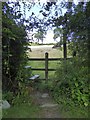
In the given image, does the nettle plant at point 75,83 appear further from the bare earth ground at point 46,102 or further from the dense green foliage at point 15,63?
the dense green foliage at point 15,63

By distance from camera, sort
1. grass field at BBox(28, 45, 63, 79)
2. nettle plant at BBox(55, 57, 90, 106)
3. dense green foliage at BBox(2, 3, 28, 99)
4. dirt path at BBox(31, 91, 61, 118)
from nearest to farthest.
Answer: dirt path at BBox(31, 91, 61, 118) → nettle plant at BBox(55, 57, 90, 106) → dense green foliage at BBox(2, 3, 28, 99) → grass field at BBox(28, 45, 63, 79)

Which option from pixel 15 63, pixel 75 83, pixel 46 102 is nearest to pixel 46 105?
pixel 46 102

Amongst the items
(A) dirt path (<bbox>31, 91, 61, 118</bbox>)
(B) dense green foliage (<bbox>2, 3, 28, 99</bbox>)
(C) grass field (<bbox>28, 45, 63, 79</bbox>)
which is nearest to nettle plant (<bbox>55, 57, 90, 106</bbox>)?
(A) dirt path (<bbox>31, 91, 61, 118</bbox>)

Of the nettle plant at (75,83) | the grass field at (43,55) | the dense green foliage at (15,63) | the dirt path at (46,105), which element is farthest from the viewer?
the grass field at (43,55)

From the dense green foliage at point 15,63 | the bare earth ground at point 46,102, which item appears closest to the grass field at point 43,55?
the bare earth ground at point 46,102

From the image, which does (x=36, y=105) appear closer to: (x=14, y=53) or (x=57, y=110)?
(x=57, y=110)

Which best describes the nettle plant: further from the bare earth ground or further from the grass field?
the grass field

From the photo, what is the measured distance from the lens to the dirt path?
316 cm

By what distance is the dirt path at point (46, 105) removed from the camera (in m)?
3.16

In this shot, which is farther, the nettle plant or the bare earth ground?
the nettle plant

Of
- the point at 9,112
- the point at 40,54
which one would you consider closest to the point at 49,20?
the point at 40,54

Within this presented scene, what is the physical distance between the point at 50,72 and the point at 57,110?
108 inches

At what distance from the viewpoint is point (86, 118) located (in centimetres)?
305

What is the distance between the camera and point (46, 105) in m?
3.67
